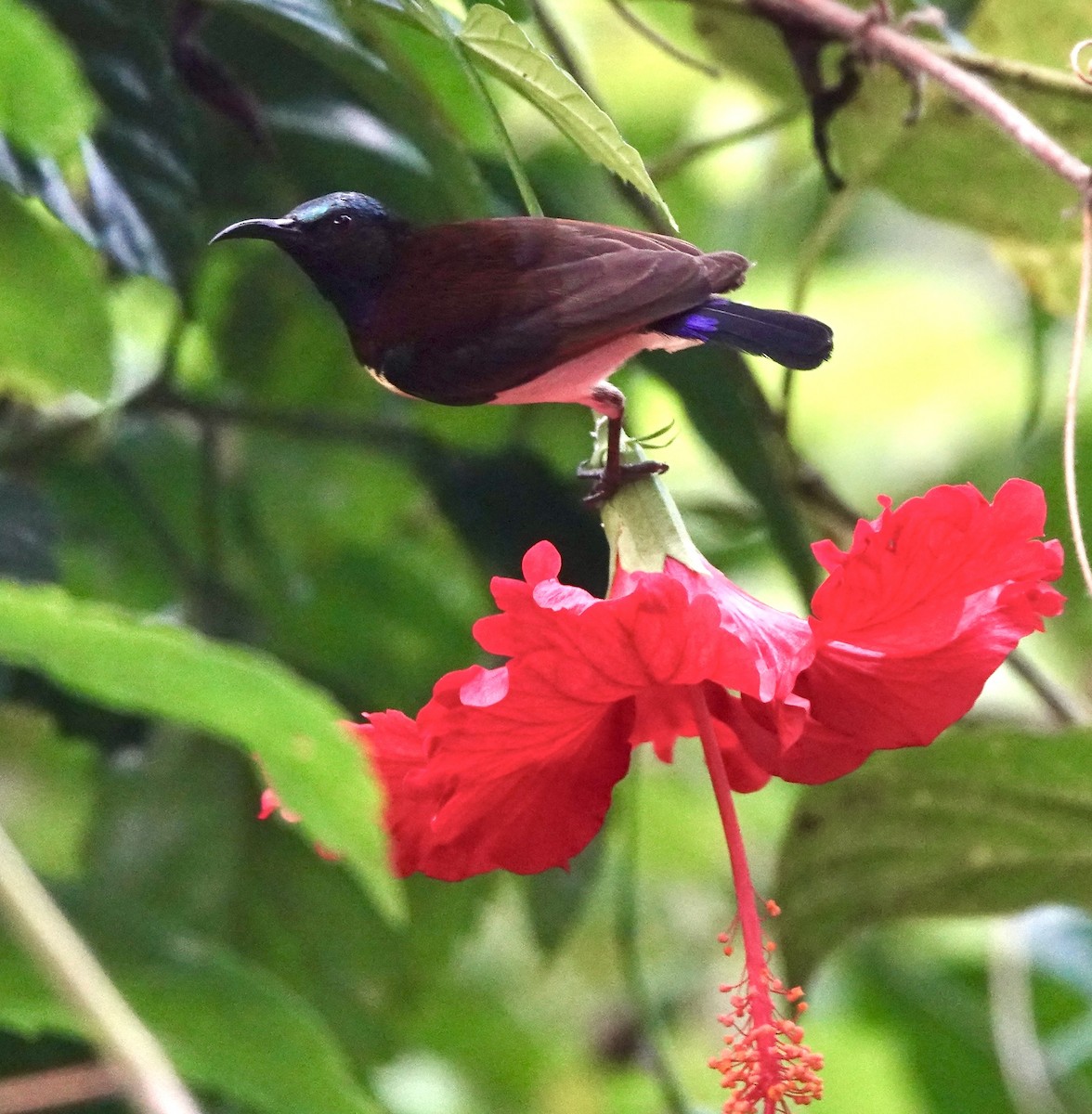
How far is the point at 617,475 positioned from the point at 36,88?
21 cm

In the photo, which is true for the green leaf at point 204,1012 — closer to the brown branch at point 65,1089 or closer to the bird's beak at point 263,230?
the brown branch at point 65,1089

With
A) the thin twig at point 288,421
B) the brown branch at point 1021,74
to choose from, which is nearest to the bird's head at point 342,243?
the brown branch at point 1021,74

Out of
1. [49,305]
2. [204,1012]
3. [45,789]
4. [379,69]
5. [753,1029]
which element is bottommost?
[45,789]

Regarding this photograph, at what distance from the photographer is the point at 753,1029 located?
40 cm

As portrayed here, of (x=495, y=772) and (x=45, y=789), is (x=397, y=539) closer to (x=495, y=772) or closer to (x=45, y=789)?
(x=45, y=789)

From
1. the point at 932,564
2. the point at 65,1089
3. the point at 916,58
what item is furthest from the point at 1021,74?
the point at 65,1089

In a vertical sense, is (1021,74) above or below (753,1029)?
above

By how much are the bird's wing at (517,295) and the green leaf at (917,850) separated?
360 millimetres

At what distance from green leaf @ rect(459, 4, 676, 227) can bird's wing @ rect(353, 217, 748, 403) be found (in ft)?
0.06

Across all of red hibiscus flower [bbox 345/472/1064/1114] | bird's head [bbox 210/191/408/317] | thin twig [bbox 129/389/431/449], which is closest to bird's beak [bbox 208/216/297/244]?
bird's head [bbox 210/191/408/317]

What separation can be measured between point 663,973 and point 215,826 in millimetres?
696

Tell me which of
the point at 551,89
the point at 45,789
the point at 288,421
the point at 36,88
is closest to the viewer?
the point at 551,89

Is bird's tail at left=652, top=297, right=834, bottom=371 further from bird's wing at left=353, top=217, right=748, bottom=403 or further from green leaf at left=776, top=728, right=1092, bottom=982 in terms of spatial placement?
green leaf at left=776, top=728, right=1092, bottom=982

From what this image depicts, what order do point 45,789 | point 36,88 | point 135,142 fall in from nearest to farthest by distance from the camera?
1. point 36,88
2. point 135,142
3. point 45,789
